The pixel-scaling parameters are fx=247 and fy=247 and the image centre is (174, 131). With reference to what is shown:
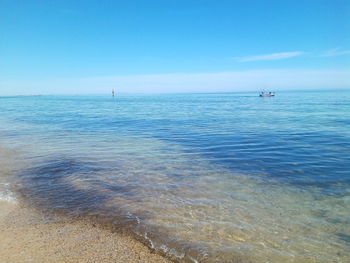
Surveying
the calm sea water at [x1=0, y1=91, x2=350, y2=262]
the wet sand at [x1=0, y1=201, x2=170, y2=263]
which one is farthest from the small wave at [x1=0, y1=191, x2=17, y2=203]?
the wet sand at [x1=0, y1=201, x2=170, y2=263]

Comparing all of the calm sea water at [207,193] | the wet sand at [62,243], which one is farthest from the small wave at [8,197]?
the wet sand at [62,243]

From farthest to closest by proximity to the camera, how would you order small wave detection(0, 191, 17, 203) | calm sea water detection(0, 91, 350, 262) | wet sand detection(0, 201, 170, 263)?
1. small wave detection(0, 191, 17, 203)
2. calm sea water detection(0, 91, 350, 262)
3. wet sand detection(0, 201, 170, 263)

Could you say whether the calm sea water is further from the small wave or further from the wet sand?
the wet sand

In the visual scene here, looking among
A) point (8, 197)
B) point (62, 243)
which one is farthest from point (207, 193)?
point (8, 197)

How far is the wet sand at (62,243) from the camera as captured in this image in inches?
189

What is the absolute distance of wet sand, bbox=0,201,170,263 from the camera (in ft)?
15.7

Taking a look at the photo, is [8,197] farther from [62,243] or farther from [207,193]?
[207,193]

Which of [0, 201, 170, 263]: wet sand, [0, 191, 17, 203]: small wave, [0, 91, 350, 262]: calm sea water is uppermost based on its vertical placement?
[0, 201, 170, 263]: wet sand

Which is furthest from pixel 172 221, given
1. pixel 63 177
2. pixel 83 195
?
pixel 63 177

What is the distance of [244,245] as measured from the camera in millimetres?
5441

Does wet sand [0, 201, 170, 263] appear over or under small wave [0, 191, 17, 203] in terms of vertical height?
over

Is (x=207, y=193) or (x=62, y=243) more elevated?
(x=62, y=243)

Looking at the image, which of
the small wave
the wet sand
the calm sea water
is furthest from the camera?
the small wave

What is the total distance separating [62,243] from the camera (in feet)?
17.2
